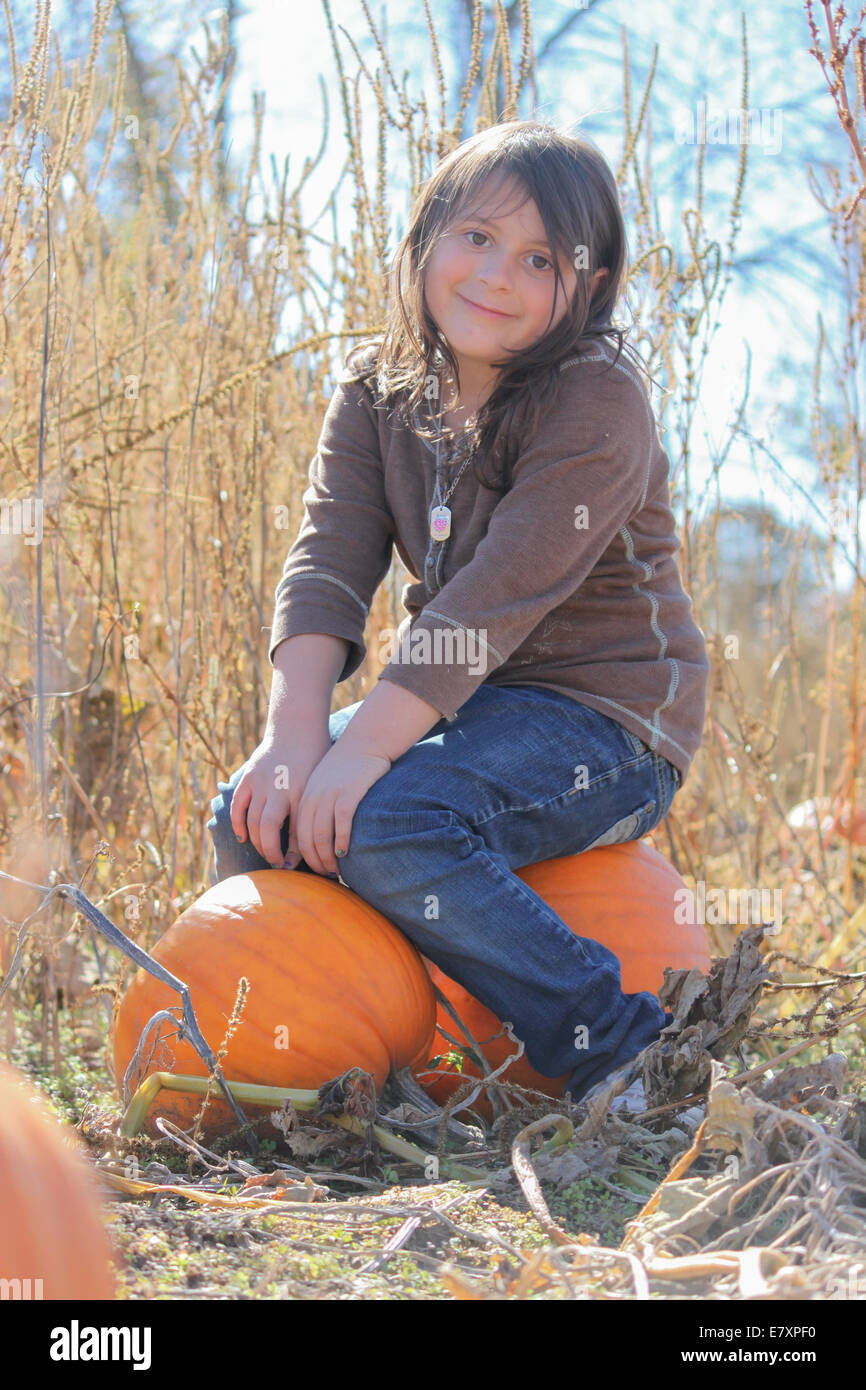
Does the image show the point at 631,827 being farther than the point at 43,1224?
Yes

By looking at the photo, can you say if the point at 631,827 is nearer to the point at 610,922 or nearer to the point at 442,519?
the point at 610,922

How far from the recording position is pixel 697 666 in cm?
200

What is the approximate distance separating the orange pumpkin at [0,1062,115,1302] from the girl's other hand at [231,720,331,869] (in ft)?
2.74

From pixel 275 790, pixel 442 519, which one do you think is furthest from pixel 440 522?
pixel 275 790

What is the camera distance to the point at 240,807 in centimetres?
182

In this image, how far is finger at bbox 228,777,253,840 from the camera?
182 cm

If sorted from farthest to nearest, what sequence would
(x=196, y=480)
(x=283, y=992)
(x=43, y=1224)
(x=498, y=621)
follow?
(x=196, y=480), (x=498, y=621), (x=283, y=992), (x=43, y=1224)

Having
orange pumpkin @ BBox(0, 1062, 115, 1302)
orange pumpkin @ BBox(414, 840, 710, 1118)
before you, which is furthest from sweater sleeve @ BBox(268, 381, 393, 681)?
orange pumpkin @ BBox(0, 1062, 115, 1302)

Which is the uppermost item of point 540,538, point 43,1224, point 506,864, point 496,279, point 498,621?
point 496,279

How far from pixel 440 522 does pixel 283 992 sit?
76 cm

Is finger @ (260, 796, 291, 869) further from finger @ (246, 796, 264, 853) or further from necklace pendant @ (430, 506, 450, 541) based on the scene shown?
necklace pendant @ (430, 506, 450, 541)

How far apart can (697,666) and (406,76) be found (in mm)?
1202

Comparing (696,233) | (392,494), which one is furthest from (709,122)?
(392,494)
